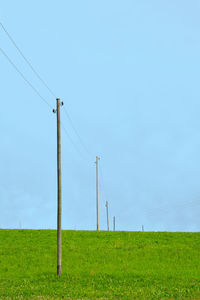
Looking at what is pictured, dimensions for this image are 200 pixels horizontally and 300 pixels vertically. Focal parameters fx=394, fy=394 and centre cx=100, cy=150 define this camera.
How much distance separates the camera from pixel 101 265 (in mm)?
33500

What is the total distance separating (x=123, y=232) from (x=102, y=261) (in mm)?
15640

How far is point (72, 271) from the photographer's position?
30.7m

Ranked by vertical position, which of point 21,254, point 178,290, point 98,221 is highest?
point 98,221

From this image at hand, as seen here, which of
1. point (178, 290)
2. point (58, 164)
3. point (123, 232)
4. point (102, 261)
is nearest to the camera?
point (178, 290)

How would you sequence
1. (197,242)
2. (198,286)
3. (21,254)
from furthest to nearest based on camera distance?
(197,242)
(21,254)
(198,286)

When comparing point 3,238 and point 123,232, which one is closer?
point 3,238

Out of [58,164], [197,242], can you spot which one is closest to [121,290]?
[58,164]

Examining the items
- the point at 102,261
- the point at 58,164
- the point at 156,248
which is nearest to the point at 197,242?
the point at 156,248

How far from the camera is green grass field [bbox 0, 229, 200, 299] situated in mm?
A: 23531

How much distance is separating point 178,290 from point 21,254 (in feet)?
63.1

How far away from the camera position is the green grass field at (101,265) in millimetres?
23531

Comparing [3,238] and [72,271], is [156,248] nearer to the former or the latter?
[72,271]

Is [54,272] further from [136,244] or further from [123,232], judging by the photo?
[123,232]

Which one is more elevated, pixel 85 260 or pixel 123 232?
pixel 123 232
